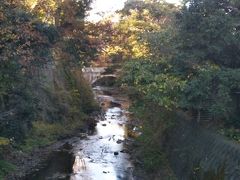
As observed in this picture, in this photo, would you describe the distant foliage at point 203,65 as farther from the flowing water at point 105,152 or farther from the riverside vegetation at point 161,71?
the flowing water at point 105,152

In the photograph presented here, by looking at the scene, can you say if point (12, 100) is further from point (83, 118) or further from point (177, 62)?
point (83, 118)

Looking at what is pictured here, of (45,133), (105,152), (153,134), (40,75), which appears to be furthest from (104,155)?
(40,75)

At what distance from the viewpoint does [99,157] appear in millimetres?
24641

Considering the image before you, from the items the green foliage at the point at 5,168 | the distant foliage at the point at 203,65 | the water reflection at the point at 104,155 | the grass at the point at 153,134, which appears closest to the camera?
the distant foliage at the point at 203,65

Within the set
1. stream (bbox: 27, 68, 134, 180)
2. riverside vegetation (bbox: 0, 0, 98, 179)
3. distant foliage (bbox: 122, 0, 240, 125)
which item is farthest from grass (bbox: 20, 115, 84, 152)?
distant foliage (bbox: 122, 0, 240, 125)

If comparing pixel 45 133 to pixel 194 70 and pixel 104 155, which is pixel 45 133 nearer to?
pixel 104 155

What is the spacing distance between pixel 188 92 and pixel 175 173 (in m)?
3.92

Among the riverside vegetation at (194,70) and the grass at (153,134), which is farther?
the grass at (153,134)

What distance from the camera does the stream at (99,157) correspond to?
68.7ft

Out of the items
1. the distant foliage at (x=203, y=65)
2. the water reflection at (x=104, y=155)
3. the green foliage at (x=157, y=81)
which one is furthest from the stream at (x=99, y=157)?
the distant foliage at (x=203, y=65)

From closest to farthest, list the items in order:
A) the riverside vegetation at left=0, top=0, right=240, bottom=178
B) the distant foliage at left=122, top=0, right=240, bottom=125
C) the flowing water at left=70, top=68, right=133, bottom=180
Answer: the distant foliage at left=122, top=0, right=240, bottom=125 → the riverside vegetation at left=0, top=0, right=240, bottom=178 → the flowing water at left=70, top=68, right=133, bottom=180

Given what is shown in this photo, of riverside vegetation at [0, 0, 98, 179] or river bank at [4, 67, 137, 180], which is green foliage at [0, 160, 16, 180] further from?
river bank at [4, 67, 137, 180]

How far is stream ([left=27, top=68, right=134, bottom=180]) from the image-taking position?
825 inches

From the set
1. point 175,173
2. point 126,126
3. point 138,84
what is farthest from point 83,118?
point 175,173
